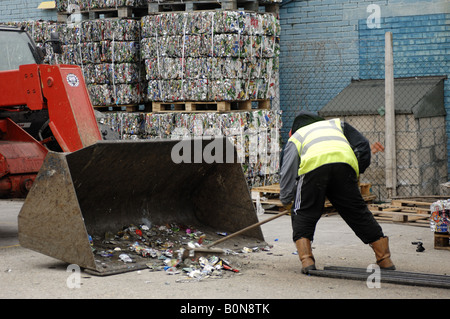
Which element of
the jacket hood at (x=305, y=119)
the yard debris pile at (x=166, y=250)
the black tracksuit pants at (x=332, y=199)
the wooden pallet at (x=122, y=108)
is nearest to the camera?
the black tracksuit pants at (x=332, y=199)

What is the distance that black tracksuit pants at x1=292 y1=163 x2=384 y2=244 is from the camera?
6.75 metres

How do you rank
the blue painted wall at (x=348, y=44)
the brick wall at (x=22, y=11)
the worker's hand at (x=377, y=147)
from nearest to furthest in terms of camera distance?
the worker's hand at (x=377, y=147)
the blue painted wall at (x=348, y=44)
the brick wall at (x=22, y=11)

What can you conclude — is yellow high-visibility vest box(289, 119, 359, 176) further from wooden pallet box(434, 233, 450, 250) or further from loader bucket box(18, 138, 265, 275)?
wooden pallet box(434, 233, 450, 250)

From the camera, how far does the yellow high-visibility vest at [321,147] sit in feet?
22.1

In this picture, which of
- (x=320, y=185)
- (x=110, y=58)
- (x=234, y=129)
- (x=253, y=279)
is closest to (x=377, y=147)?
(x=234, y=129)

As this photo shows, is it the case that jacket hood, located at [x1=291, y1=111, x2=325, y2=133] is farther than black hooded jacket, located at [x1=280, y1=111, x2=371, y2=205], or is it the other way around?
jacket hood, located at [x1=291, y1=111, x2=325, y2=133]

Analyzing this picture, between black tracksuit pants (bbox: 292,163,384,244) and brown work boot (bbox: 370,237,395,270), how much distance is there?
0.05 m

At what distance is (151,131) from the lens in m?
12.1

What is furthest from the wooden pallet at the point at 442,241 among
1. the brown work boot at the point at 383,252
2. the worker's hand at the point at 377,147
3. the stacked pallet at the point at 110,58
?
the stacked pallet at the point at 110,58

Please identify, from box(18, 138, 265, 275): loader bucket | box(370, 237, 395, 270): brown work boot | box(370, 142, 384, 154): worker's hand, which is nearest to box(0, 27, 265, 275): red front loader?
box(18, 138, 265, 275): loader bucket

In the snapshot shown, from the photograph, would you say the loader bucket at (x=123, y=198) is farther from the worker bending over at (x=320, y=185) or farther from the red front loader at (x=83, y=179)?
the worker bending over at (x=320, y=185)

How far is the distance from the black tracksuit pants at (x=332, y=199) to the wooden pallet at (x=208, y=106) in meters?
4.95
